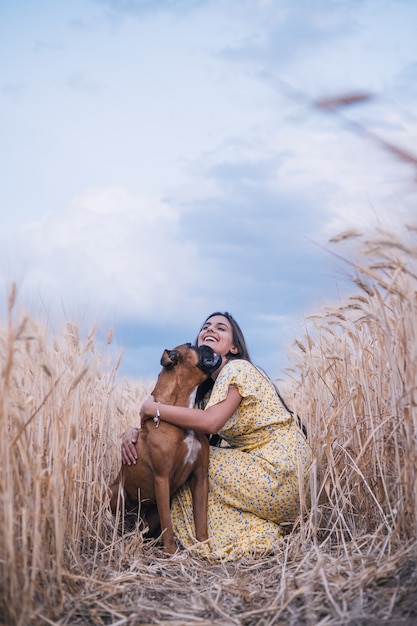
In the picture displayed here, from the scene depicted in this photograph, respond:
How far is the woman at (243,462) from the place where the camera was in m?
3.85

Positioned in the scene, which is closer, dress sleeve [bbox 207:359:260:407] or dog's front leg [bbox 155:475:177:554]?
dog's front leg [bbox 155:475:177:554]

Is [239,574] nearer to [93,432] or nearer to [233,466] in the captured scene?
[233,466]

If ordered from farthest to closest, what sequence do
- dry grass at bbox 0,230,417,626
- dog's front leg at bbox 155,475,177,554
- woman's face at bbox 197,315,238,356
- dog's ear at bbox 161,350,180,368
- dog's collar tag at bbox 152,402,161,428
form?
woman's face at bbox 197,315,238,356 < dog's ear at bbox 161,350,180,368 < dog's collar tag at bbox 152,402,161,428 < dog's front leg at bbox 155,475,177,554 < dry grass at bbox 0,230,417,626

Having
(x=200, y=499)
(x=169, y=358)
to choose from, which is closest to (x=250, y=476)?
(x=200, y=499)

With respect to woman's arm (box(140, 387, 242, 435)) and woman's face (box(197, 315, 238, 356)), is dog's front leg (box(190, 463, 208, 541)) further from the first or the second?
woman's face (box(197, 315, 238, 356))

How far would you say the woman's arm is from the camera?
3842 millimetres

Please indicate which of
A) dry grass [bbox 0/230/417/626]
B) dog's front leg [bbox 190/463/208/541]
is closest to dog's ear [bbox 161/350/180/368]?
dry grass [bbox 0/230/417/626]

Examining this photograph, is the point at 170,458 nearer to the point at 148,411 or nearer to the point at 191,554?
the point at 148,411

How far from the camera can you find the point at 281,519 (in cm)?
400

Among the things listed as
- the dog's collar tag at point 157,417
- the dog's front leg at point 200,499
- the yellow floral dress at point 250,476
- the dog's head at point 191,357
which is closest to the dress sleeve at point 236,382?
the yellow floral dress at point 250,476

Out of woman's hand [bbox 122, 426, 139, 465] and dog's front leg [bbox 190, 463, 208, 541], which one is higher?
woman's hand [bbox 122, 426, 139, 465]

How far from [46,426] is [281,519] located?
5.63 ft

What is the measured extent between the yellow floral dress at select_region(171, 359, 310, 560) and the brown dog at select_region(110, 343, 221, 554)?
130 millimetres

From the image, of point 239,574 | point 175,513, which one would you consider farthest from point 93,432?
point 239,574
